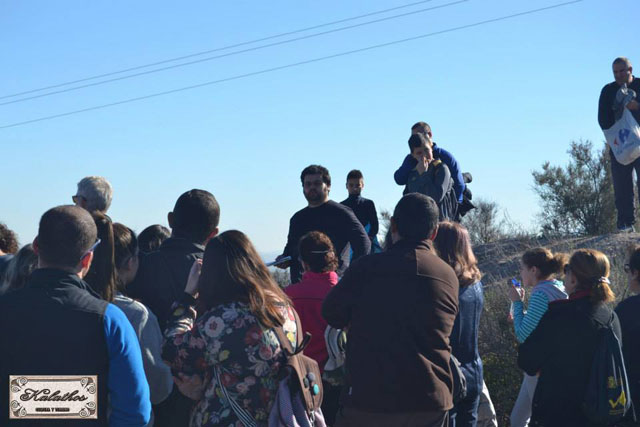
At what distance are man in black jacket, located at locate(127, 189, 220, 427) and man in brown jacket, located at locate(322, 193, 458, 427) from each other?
934 mm

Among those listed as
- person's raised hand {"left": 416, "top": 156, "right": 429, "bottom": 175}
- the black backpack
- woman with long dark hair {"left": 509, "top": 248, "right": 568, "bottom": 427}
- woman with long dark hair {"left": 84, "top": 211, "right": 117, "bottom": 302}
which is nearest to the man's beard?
person's raised hand {"left": 416, "top": 156, "right": 429, "bottom": 175}

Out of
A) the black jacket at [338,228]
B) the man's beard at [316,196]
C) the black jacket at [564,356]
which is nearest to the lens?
the black jacket at [564,356]

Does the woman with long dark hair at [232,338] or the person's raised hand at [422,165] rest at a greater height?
the person's raised hand at [422,165]

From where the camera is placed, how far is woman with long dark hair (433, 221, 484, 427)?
4.86 metres

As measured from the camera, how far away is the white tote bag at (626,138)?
390 inches

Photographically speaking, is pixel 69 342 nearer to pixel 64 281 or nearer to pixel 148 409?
pixel 64 281

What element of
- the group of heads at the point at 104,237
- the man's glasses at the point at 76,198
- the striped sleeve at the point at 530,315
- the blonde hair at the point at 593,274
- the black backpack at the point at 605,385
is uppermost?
the man's glasses at the point at 76,198

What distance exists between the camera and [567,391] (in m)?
4.49

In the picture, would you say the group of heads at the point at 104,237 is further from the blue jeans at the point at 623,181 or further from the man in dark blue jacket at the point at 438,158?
the blue jeans at the point at 623,181

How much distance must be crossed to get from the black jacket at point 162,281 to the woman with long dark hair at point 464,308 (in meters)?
1.59

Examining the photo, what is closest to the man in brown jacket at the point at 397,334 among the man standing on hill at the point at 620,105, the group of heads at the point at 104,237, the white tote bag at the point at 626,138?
the group of heads at the point at 104,237

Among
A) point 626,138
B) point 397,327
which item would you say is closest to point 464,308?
point 397,327

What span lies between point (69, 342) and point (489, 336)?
20.5 ft

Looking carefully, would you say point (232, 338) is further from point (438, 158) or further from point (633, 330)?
point (438, 158)
